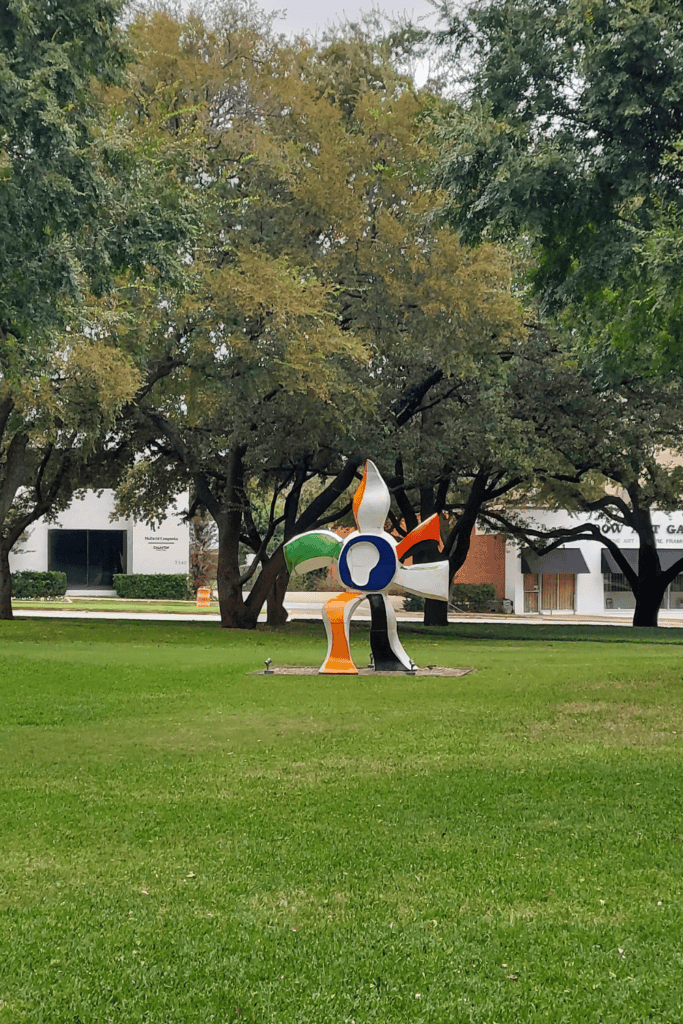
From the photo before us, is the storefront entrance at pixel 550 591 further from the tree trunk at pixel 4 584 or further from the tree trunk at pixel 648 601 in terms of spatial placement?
the tree trunk at pixel 4 584

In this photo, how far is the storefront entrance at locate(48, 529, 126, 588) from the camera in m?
55.3

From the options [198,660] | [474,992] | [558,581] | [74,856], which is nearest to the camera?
[474,992]

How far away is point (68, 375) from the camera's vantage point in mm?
21484

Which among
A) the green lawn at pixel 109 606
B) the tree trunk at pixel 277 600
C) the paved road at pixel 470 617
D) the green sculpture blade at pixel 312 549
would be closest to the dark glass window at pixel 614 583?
the paved road at pixel 470 617

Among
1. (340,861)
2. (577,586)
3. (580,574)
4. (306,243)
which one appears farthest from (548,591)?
(340,861)

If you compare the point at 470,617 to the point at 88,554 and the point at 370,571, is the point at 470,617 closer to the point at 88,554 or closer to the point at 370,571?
the point at 88,554

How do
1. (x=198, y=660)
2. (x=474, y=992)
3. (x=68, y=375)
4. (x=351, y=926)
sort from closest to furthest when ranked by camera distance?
(x=474, y=992), (x=351, y=926), (x=198, y=660), (x=68, y=375)

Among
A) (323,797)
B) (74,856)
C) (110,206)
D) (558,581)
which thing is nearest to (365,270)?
(110,206)

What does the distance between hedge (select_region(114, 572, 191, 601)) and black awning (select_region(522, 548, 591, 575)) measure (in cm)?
1789

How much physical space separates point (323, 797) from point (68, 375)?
51.4ft

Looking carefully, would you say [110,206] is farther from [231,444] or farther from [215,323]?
[231,444]

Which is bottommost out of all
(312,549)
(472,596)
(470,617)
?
(470,617)

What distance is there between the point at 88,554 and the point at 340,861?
5164cm

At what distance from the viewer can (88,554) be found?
2200 inches
